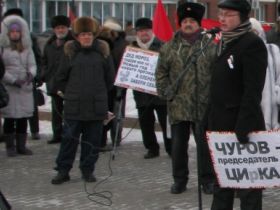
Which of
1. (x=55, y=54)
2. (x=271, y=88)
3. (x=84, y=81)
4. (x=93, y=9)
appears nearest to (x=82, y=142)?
(x=84, y=81)

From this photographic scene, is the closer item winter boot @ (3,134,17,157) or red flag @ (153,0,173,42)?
winter boot @ (3,134,17,157)

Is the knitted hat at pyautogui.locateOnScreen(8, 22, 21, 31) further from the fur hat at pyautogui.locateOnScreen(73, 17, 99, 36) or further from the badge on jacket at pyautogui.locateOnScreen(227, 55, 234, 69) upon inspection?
the badge on jacket at pyautogui.locateOnScreen(227, 55, 234, 69)

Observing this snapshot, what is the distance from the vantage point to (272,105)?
22.0 feet

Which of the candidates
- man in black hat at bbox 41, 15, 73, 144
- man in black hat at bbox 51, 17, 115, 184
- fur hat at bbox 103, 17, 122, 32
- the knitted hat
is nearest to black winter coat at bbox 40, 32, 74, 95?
man in black hat at bbox 41, 15, 73, 144

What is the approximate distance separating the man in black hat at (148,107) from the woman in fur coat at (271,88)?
2.60 m

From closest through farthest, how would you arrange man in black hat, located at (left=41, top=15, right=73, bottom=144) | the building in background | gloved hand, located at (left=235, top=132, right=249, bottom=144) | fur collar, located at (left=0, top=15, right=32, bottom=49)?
gloved hand, located at (left=235, top=132, right=249, bottom=144) < fur collar, located at (left=0, top=15, right=32, bottom=49) < man in black hat, located at (left=41, top=15, right=73, bottom=144) < the building in background

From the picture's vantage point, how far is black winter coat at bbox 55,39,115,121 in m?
7.63

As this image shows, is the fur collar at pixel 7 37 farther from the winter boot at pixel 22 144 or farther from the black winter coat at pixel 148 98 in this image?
the black winter coat at pixel 148 98

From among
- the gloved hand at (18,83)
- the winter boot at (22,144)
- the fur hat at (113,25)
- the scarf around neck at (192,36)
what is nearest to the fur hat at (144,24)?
the fur hat at (113,25)

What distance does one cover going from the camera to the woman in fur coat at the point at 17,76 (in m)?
9.29

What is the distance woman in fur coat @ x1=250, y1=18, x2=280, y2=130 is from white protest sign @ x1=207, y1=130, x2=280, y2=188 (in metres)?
1.46

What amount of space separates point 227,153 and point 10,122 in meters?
5.00

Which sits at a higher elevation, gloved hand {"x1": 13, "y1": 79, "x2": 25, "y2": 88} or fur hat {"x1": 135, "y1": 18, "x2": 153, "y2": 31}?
fur hat {"x1": 135, "y1": 18, "x2": 153, "y2": 31}

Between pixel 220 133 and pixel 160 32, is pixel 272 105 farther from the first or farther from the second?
pixel 160 32
